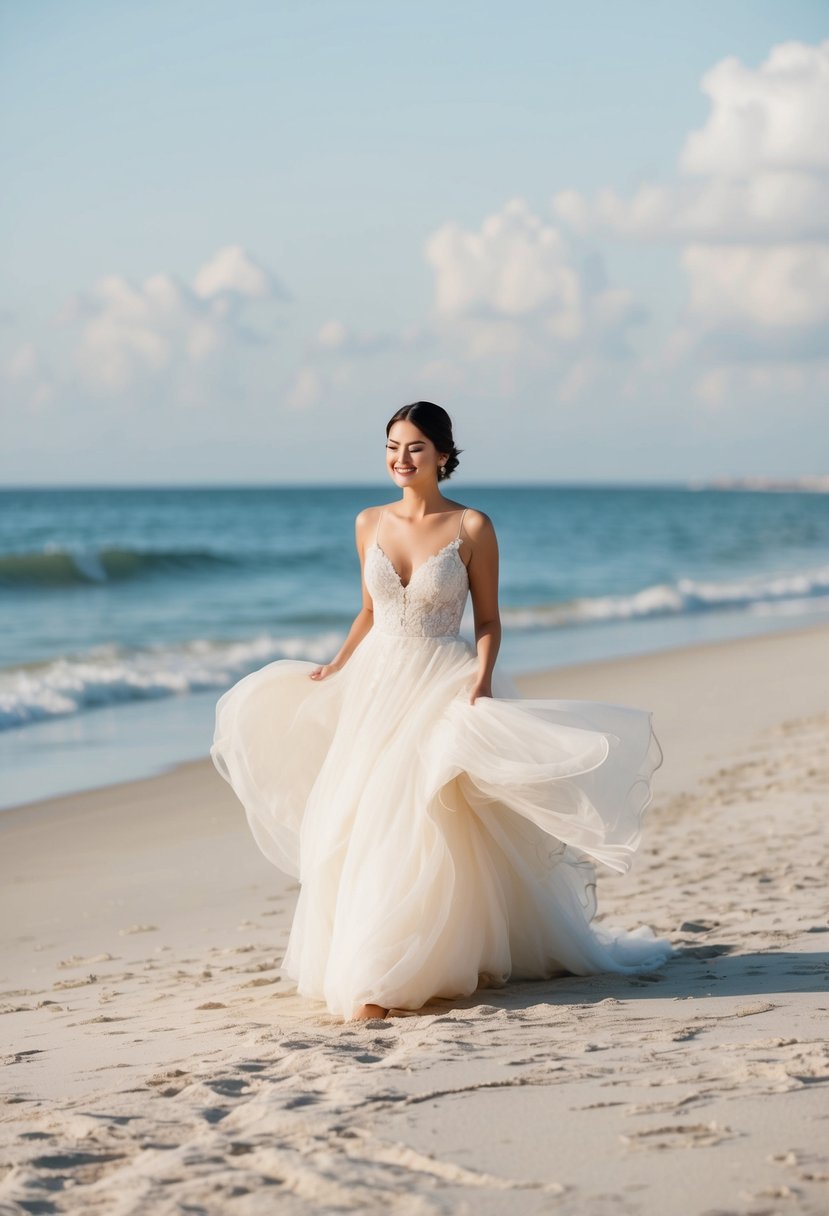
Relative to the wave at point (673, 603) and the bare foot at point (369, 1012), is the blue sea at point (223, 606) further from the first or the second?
the bare foot at point (369, 1012)

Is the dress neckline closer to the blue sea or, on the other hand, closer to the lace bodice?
the lace bodice

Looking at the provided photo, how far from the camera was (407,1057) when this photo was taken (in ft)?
12.7

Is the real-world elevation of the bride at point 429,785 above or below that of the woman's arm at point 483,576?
below

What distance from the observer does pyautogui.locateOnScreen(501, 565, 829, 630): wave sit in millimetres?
24000

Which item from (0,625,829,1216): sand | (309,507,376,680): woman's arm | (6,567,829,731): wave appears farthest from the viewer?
(6,567,829,731): wave

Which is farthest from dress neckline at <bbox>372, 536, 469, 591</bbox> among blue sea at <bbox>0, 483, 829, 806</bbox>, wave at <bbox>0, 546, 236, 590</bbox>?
wave at <bbox>0, 546, 236, 590</bbox>

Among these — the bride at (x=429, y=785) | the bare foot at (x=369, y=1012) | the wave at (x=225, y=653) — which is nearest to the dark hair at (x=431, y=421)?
the bride at (x=429, y=785)

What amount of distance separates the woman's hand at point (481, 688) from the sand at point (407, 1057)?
1.06m

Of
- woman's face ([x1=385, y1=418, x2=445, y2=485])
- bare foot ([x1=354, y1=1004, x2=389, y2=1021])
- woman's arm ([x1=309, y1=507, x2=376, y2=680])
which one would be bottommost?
bare foot ([x1=354, y1=1004, x2=389, y2=1021])

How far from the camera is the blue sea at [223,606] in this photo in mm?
12812

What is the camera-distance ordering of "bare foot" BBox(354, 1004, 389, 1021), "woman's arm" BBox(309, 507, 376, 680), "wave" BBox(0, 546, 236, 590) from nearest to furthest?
"bare foot" BBox(354, 1004, 389, 1021)
"woman's arm" BBox(309, 507, 376, 680)
"wave" BBox(0, 546, 236, 590)

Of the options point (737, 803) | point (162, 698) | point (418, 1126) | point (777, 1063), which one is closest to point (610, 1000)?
point (777, 1063)

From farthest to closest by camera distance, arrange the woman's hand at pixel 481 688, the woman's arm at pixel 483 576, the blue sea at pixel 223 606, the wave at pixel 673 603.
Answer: the wave at pixel 673 603 → the blue sea at pixel 223 606 → the woman's arm at pixel 483 576 → the woman's hand at pixel 481 688

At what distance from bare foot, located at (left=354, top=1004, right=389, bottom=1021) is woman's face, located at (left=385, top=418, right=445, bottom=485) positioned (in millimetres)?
1905
